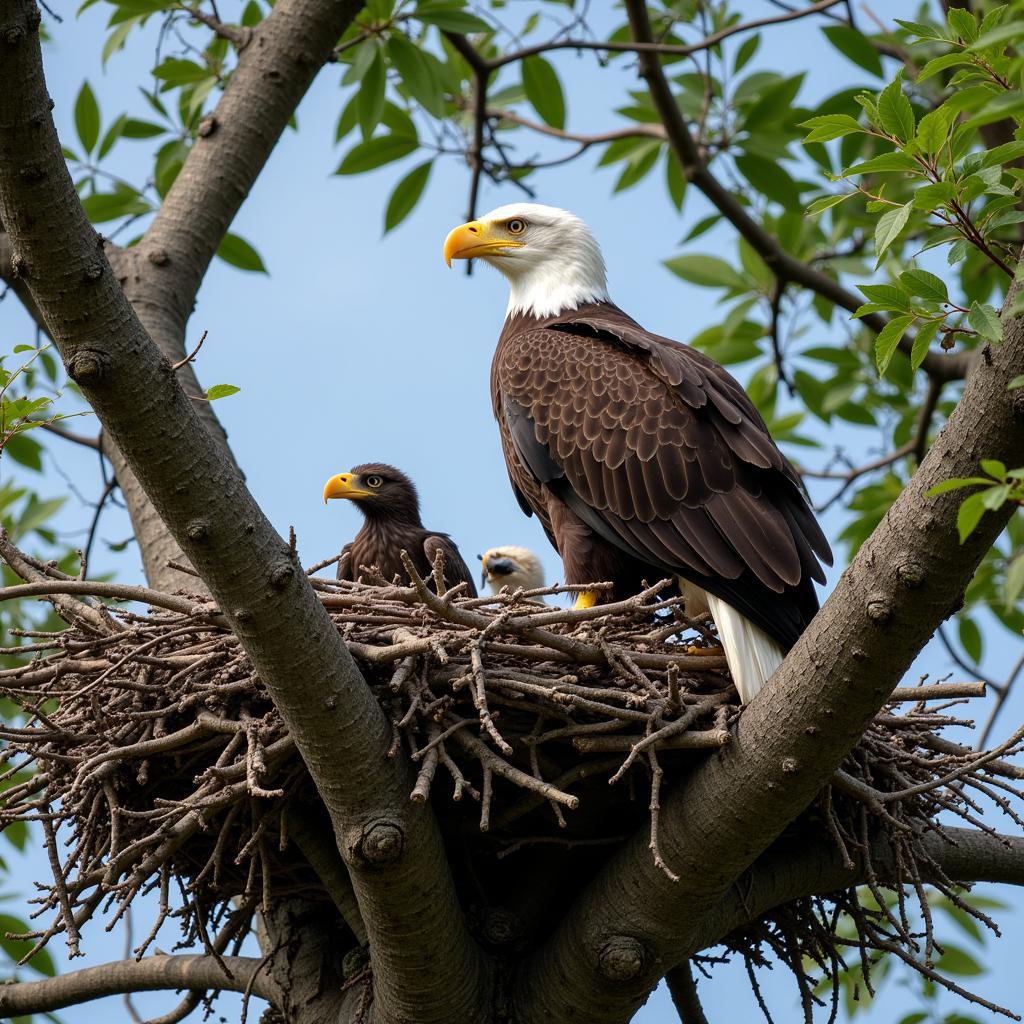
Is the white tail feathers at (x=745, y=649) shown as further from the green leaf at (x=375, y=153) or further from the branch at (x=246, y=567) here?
the green leaf at (x=375, y=153)

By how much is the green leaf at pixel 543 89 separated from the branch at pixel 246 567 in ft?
13.8

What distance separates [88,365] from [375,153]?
13.3 feet

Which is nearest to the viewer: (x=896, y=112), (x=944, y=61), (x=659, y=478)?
(x=944, y=61)

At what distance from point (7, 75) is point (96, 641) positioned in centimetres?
162

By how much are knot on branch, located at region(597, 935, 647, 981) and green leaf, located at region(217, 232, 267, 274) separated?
13.0ft

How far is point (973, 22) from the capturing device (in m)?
2.55

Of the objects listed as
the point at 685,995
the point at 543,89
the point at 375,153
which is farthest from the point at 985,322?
the point at 543,89

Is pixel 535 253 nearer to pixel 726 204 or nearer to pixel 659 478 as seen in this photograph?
pixel 726 204

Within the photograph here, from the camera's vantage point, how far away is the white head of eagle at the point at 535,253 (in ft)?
19.0

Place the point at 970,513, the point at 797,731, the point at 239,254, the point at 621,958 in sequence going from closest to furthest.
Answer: the point at 970,513, the point at 797,731, the point at 621,958, the point at 239,254

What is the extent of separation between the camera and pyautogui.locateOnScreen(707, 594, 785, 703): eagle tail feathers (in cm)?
365

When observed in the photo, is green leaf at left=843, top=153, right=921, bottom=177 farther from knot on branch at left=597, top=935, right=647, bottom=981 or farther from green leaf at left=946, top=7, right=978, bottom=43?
knot on branch at left=597, top=935, right=647, bottom=981

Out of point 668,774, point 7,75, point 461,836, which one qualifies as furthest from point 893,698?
point 7,75

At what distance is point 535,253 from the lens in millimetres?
5875
